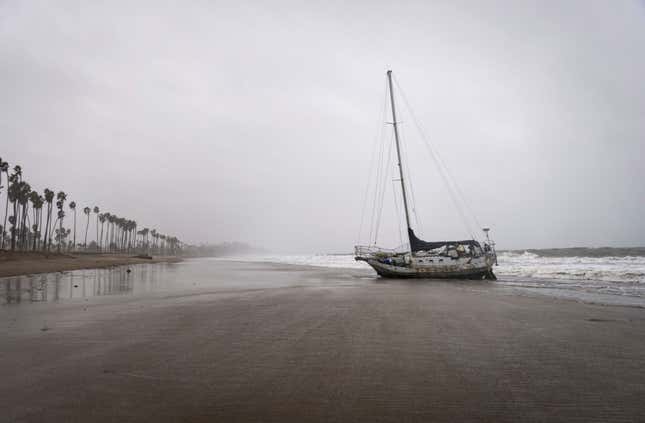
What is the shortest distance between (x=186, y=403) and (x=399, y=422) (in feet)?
7.53

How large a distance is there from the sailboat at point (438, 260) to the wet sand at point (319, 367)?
19154mm

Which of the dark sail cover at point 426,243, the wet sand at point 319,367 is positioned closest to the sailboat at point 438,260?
the dark sail cover at point 426,243

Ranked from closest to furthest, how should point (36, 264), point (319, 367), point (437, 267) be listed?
point (319, 367)
point (437, 267)
point (36, 264)

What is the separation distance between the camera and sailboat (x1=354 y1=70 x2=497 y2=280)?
2722 centimetres

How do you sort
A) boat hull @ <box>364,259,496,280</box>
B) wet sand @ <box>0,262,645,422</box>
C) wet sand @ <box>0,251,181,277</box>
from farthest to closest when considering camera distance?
wet sand @ <box>0,251,181,277</box> < boat hull @ <box>364,259,496,280</box> < wet sand @ <box>0,262,645,422</box>

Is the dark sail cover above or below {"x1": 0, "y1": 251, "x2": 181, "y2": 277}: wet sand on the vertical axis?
above

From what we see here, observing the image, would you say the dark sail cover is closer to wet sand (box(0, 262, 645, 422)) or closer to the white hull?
the white hull

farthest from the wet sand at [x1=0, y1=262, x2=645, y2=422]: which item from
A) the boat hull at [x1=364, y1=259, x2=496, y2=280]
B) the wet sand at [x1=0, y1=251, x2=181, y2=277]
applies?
the wet sand at [x1=0, y1=251, x2=181, y2=277]

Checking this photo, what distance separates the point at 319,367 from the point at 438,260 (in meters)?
25.5

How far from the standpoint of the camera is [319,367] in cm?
483

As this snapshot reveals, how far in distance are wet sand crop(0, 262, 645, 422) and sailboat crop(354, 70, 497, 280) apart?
19.2 m

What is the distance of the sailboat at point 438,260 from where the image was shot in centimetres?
2722

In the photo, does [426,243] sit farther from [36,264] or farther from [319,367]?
[36,264]

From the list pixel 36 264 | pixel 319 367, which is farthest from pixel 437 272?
pixel 36 264
